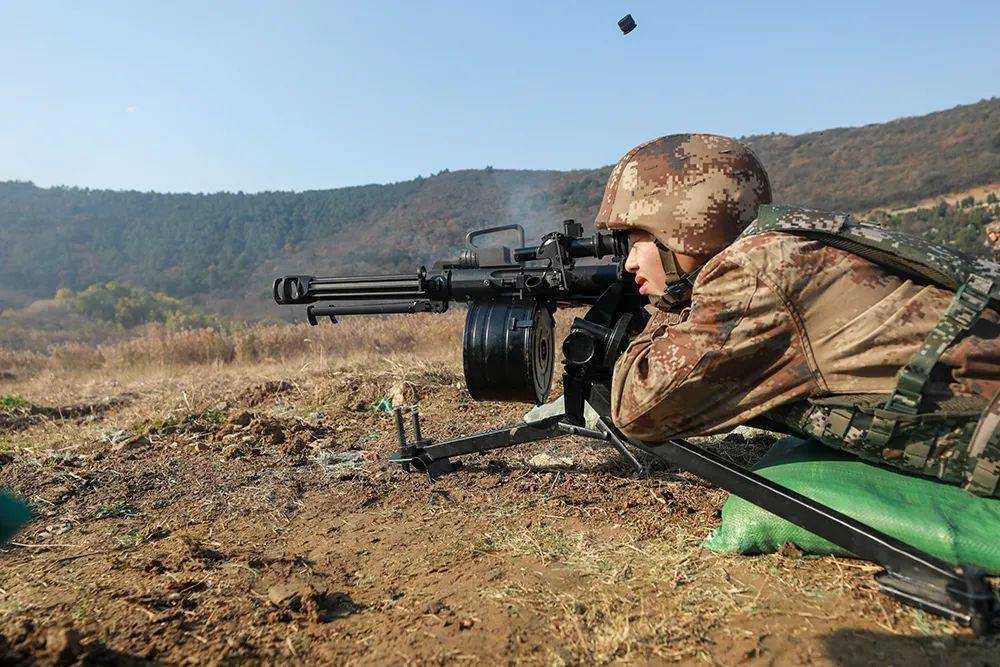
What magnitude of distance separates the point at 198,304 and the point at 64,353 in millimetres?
41347

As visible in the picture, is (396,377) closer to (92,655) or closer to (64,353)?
(92,655)

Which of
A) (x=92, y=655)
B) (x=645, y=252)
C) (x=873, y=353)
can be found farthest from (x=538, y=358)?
(x=92, y=655)

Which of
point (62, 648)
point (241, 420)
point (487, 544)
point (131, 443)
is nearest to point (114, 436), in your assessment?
point (131, 443)

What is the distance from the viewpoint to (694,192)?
109 inches

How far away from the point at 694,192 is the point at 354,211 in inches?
2497

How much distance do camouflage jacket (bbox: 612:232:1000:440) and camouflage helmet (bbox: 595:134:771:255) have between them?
47cm

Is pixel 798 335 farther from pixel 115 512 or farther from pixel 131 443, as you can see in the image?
pixel 131 443

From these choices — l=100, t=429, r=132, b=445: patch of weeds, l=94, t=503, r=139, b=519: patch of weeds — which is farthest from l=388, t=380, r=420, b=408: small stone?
l=94, t=503, r=139, b=519: patch of weeds

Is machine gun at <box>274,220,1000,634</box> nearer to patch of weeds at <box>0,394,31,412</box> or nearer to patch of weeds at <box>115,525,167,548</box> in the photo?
patch of weeds at <box>115,525,167,548</box>

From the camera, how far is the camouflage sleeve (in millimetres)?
2240

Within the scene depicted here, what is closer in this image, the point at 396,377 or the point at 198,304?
the point at 396,377

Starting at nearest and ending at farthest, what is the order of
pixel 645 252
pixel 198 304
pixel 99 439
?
1. pixel 645 252
2. pixel 99 439
3. pixel 198 304

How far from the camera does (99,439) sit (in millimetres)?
5207

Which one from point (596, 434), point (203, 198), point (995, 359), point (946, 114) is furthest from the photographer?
point (203, 198)
